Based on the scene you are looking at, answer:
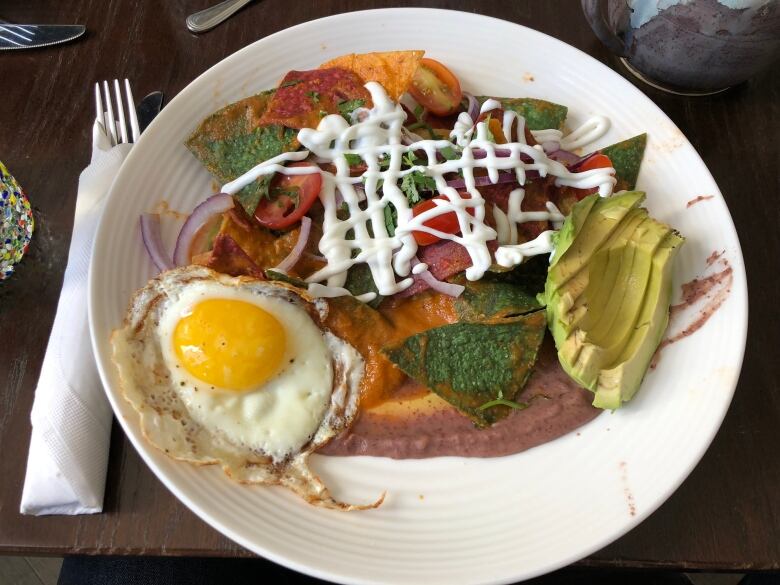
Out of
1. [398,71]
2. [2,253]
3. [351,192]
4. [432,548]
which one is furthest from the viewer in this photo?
[398,71]

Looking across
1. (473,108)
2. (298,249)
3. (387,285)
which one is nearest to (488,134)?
Answer: (473,108)

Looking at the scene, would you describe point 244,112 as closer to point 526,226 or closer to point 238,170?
point 238,170

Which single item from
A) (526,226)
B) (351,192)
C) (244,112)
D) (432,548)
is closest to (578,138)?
(526,226)

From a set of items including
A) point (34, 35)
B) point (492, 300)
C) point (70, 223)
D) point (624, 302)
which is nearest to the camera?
point (624, 302)

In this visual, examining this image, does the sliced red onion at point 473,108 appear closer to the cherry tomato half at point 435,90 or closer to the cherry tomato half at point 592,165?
the cherry tomato half at point 435,90

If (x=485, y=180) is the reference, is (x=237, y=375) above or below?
below

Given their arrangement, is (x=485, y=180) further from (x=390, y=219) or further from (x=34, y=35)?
(x=34, y=35)
